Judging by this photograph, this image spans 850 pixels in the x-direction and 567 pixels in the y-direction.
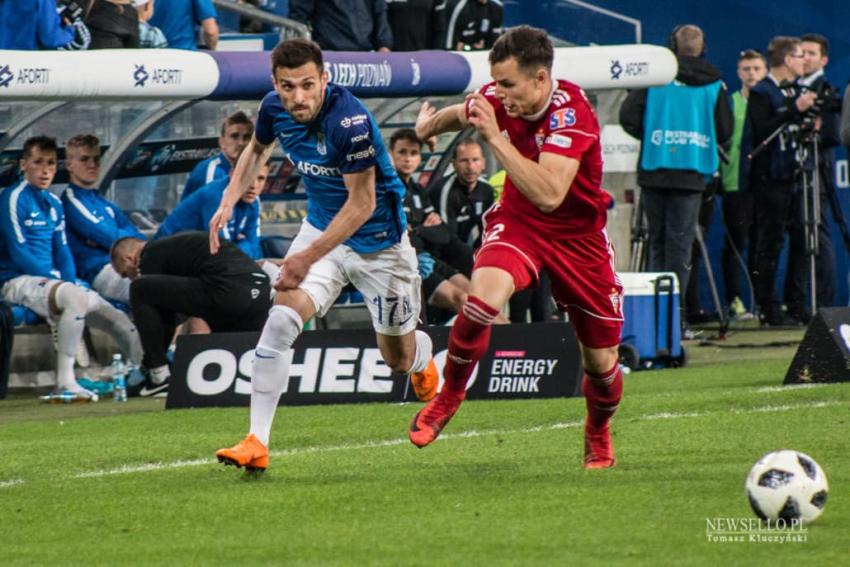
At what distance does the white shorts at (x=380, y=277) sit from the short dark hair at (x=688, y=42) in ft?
22.8

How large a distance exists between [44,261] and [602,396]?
19.9 feet

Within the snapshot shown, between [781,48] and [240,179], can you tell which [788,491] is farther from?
[781,48]

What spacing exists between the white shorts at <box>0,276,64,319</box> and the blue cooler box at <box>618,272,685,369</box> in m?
4.26

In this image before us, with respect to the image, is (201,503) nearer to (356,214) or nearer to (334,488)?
(334,488)

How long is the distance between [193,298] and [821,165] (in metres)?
7.18

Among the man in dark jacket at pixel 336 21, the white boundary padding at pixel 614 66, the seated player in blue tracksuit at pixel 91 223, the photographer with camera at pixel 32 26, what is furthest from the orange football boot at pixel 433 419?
the man in dark jacket at pixel 336 21

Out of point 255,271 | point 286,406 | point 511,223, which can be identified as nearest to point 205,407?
point 286,406

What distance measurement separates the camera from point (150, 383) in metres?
12.6

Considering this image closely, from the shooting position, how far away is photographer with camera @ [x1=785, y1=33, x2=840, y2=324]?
16.3 m

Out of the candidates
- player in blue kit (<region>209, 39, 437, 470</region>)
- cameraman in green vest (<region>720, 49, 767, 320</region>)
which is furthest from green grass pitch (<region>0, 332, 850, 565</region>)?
cameraman in green vest (<region>720, 49, 767, 320</region>)

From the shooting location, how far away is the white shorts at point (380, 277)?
8.29m

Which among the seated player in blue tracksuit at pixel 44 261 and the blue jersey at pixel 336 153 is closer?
the blue jersey at pixel 336 153

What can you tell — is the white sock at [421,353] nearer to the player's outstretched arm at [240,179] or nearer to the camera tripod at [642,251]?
the player's outstretched arm at [240,179]

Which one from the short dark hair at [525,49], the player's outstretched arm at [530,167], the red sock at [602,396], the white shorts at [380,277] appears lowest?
the red sock at [602,396]
